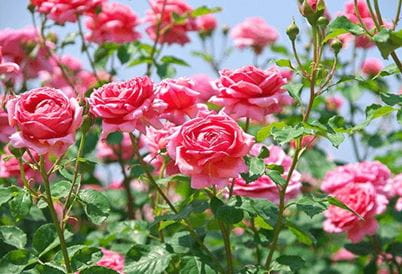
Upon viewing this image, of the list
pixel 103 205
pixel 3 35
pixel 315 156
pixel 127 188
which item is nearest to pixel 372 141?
pixel 315 156

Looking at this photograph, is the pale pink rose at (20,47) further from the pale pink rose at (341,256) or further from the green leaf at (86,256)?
the pale pink rose at (341,256)

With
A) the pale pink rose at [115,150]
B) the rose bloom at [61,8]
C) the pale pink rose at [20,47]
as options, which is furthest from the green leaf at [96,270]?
the pale pink rose at [115,150]

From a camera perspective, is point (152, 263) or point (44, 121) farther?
point (152, 263)

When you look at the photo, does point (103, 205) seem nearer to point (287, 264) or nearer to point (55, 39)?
point (287, 264)

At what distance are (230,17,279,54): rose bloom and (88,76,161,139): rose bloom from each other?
90.6 inches

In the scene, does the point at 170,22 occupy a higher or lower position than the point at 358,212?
higher

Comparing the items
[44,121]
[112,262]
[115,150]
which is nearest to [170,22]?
[115,150]

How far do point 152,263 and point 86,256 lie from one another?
16 cm

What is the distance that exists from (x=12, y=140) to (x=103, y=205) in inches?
10.9

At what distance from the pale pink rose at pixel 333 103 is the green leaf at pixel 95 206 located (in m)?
2.02

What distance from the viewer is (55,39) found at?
3.50 m

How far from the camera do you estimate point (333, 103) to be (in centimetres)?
428

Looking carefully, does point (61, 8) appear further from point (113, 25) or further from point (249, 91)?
point (249, 91)

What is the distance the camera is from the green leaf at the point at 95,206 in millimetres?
1967
